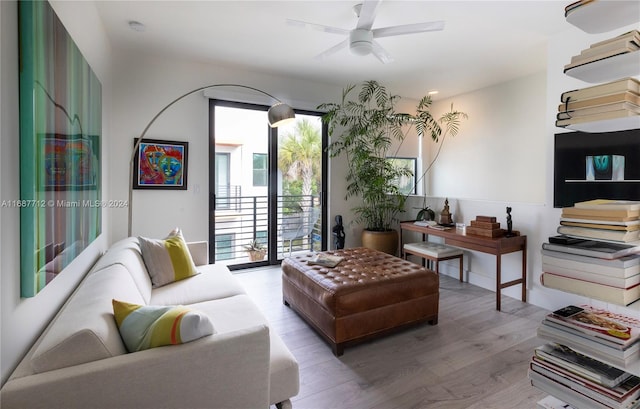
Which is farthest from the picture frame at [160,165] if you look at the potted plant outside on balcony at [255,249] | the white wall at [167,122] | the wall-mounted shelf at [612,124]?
the wall-mounted shelf at [612,124]

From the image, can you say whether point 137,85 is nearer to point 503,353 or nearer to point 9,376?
point 9,376

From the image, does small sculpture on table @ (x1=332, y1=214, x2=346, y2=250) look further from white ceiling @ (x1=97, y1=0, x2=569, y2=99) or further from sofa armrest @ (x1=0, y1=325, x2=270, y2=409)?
sofa armrest @ (x1=0, y1=325, x2=270, y2=409)

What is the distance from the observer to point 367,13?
2279mm

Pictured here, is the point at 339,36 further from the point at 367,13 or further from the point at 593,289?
the point at 593,289

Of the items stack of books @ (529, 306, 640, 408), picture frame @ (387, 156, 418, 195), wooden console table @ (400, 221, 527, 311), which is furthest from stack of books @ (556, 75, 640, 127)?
picture frame @ (387, 156, 418, 195)

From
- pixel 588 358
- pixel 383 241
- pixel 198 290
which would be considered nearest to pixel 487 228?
pixel 383 241

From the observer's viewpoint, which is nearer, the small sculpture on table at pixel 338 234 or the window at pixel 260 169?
the window at pixel 260 169

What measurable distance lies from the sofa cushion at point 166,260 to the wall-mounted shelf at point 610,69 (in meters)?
2.63

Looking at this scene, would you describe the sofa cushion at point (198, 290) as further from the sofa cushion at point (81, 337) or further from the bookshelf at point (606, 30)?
the bookshelf at point (606, 30)

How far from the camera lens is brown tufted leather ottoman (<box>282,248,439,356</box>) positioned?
223 cm

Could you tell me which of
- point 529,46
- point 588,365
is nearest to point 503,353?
point 588,365

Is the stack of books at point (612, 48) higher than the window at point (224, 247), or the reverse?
the stack of books at point (612, 48)

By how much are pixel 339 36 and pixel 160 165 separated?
246 centimetres

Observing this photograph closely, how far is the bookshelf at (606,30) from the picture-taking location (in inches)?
37.0
